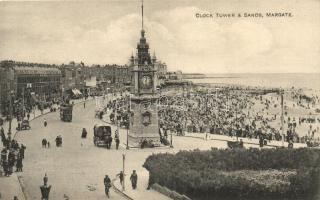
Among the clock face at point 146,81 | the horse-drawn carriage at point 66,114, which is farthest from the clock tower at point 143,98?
the horse-drawn carriage at point 66,114

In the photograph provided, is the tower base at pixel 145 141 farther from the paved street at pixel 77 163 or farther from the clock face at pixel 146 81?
the clock face at pixel 146 81

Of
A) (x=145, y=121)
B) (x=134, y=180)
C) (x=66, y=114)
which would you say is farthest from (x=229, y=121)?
(x=134, y=180)

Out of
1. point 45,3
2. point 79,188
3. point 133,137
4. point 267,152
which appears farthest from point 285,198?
point 133,137

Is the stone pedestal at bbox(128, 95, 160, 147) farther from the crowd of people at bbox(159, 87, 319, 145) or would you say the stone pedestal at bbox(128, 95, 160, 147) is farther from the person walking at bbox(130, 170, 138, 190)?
the person walking at bbox(130, 170, 138, 190)

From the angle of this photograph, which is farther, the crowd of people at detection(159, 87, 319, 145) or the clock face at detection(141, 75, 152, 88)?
the crowd of people at detection(159, 87, 319, 145)

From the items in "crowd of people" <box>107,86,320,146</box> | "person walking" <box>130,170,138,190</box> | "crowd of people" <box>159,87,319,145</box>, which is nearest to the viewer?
"person walking" <box>130,170,138,190</box>

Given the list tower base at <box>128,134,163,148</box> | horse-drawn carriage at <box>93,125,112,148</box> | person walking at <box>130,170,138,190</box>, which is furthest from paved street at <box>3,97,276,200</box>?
tower base at <box>128,134,163,148</box>

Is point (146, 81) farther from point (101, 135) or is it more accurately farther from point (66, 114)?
point (66, 114)
